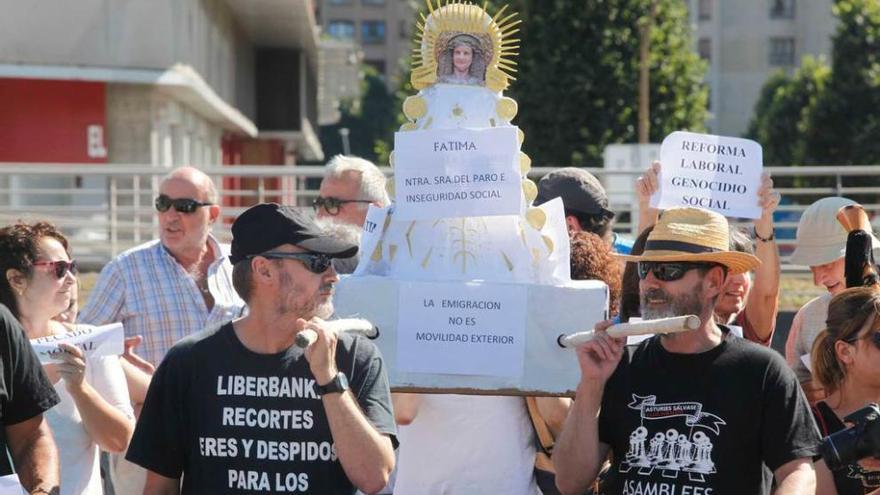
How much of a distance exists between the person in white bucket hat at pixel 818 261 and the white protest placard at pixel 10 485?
116 inches

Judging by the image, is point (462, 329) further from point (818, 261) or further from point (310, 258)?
point (818, 261)

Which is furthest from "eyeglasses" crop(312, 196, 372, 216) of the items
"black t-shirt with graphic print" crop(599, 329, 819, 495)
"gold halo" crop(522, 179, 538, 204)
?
"black t-shirt with graphic print" crop(599, 329, 819, 495)

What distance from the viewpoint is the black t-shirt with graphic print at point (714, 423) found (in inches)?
166

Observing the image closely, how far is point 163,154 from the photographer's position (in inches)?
1020

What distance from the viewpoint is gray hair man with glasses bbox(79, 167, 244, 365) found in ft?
21.6

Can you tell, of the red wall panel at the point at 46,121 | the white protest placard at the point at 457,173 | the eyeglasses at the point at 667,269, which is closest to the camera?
the eyeglasses at the point at 667,269

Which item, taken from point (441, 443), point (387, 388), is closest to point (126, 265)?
point (441, 443)

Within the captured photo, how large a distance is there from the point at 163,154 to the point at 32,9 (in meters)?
3.32

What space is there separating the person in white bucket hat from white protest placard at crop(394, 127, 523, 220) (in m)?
1.57

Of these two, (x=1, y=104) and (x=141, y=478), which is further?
(x=1, y=104)

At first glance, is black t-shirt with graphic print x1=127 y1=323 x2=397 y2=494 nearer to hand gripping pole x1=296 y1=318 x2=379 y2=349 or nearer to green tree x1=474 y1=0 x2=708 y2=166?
hand gripping pole x1=296 y1=318 x2=379 y2=349

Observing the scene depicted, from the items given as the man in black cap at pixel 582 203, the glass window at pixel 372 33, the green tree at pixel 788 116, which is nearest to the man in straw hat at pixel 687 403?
the man in black cap at pixel 582 203

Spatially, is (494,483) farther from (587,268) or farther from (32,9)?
(32,9)

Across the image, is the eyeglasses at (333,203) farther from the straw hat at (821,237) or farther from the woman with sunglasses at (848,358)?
the woman with sunglasses at (848,358)
